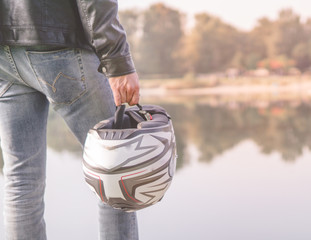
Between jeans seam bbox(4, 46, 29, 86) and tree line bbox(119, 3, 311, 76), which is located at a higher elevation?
tree line bbox(119, 3, 311, 76)

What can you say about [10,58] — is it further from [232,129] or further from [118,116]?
[232,129]

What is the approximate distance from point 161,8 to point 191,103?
8.47 feet

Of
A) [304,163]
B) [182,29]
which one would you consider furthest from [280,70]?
[304,163]

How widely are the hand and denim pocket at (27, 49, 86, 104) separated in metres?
0.05

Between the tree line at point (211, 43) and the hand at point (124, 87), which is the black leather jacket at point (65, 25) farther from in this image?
the tree line at point (211, 43)

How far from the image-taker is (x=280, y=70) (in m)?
6.75

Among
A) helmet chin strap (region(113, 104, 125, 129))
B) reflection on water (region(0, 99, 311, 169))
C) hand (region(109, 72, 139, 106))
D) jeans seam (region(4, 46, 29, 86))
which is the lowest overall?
reflection on water (region(0, 99, 311, 169))

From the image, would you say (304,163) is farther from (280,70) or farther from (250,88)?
(280,70)

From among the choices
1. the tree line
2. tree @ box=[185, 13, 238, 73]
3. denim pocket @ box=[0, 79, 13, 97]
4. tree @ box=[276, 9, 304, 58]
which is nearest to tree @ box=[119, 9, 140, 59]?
the tree line

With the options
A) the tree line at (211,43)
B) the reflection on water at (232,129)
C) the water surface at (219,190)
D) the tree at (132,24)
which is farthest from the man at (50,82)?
the tree line at (211,43)

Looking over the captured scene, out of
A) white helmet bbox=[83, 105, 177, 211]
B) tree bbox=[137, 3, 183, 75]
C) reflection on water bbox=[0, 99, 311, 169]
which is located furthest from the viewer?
tree bbox=[137, 3, 183, 75]

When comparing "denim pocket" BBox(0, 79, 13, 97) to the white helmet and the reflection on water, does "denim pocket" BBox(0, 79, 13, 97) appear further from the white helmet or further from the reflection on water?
the reflection on water

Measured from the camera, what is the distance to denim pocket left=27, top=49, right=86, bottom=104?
0.69 metres

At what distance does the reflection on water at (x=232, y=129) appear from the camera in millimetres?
2498
